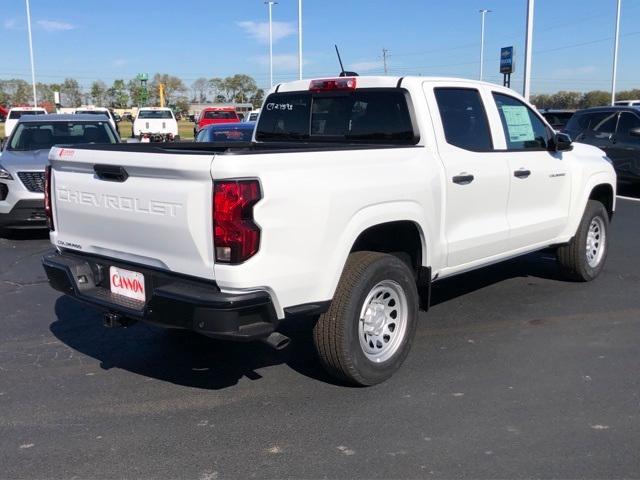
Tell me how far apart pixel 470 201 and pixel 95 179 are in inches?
103

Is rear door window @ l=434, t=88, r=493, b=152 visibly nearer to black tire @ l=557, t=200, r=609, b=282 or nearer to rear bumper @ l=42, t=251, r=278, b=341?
→ black tire @ l=557, t=200, r=609, b=282

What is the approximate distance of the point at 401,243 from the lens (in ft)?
15.4

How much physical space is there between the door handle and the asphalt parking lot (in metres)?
1.23

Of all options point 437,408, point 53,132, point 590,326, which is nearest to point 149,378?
point 437,408

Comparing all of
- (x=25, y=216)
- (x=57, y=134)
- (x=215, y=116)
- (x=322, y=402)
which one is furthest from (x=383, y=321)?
(x=215, y=116)

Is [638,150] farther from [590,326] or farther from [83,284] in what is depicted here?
[83,284]

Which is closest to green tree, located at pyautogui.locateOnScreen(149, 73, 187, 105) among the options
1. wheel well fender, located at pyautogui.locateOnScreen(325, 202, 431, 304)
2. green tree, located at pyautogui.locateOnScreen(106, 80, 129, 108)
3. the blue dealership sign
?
green tree, located at pyautogui.locateOnScreen(106, 80, 129, 108)

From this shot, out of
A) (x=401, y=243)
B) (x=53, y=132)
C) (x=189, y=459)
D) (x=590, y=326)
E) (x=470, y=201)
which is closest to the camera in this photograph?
(x=189, y=459)

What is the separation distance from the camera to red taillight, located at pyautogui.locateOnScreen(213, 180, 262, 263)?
135 inches

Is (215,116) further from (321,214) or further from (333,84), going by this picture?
(321,214)

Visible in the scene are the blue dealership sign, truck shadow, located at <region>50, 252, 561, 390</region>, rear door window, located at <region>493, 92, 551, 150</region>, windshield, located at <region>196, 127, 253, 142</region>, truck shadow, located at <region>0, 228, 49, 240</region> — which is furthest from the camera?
the blue dealership sign

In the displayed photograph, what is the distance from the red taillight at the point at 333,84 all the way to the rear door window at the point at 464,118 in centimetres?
66

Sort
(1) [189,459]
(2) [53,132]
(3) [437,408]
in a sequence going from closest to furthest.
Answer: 1. (1) [189,459]
2. (3) [437,408]
3. (2) [53,132]

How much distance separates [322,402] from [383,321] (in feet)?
2.25
